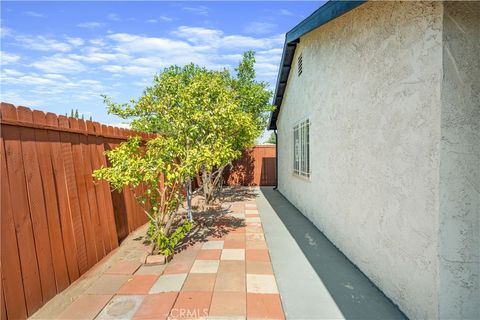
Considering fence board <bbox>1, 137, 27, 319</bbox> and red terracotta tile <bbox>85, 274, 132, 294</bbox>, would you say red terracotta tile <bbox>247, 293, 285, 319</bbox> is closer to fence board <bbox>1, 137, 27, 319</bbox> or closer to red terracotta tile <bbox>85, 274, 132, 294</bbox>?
red terracotta tile <bbox>85, 274, 132, 294</bbox>

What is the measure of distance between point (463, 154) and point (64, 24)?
6722 mm

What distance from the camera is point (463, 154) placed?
217 cm

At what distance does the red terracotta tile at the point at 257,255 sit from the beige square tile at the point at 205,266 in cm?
56

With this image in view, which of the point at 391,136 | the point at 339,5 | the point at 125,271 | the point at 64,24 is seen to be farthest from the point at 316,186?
the point at 64,24

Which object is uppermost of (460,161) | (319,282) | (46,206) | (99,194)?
(460,161)

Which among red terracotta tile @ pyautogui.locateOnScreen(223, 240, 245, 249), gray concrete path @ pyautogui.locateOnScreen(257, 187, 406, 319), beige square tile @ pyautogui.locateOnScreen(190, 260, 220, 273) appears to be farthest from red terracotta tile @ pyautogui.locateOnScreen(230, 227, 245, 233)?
beige square tile @ pyautogui.locateOnScreen(190, 260, 220, 273)

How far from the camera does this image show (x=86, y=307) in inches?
117

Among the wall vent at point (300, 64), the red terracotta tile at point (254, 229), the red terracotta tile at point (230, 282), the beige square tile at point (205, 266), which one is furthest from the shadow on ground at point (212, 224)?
the wall vent at point (300, 64)

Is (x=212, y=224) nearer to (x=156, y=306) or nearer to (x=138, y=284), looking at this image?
(x=138, y=284)

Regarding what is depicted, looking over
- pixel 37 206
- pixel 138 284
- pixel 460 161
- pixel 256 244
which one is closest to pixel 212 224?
pixel 256 244

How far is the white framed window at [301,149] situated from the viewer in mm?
7000

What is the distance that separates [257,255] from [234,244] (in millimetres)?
743

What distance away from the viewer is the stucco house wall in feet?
7.26

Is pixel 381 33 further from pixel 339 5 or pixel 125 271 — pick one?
pixel 125 271
